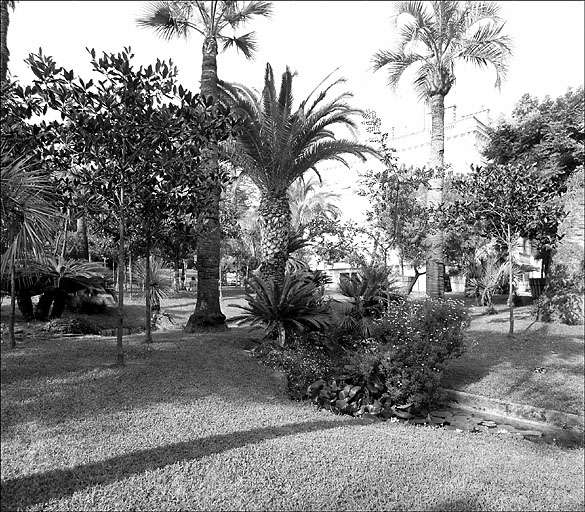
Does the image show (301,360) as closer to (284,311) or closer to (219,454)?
(284,311)

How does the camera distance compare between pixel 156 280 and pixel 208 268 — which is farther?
pixel 156 280

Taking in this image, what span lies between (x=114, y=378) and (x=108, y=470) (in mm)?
2199

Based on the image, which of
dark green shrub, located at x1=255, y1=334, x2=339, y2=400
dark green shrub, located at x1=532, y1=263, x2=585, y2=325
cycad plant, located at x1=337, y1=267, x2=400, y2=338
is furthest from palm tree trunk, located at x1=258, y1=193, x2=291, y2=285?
dark green shrub, located at x1=532, y1=263, x2=585, y2=325

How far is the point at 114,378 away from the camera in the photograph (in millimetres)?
5551

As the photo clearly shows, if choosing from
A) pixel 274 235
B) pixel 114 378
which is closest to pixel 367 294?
pixel 274 235

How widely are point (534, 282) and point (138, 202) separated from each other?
55.2 ft

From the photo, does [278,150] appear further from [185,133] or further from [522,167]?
[522,167]

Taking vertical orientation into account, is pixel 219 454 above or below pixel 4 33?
below

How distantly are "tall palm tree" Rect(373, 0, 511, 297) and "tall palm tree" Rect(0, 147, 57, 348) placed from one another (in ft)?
35.3

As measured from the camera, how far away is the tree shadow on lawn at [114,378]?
4570mm

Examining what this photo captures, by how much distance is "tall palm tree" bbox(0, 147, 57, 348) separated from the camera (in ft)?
15.6

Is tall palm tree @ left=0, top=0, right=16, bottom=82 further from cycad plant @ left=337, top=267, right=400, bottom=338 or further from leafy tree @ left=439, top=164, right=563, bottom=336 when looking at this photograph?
leafy tree @ left=439, top=164, right=563, bottom=336

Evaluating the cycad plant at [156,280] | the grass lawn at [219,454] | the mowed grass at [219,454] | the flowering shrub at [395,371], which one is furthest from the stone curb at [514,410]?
the cycad plant at [156,280]

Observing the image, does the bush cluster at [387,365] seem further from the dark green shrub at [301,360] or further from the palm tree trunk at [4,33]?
the palm tree trunk at [4,33]
